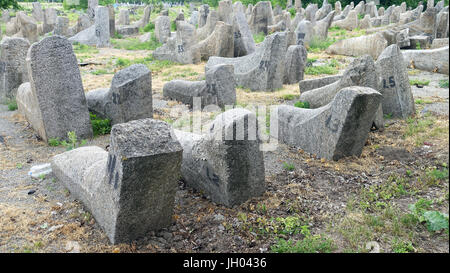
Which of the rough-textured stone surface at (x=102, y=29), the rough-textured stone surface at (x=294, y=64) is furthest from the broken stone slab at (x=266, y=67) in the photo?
the rough-textured stone surface at (x=102, y=29)

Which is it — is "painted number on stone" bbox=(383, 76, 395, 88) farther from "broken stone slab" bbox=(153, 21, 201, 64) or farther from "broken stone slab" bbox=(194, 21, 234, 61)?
"broken stone slab" bbox=(153, 21, 201, 64)

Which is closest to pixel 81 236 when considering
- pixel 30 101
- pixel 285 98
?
pixel 30 101

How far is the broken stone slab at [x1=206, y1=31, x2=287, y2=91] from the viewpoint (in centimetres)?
909

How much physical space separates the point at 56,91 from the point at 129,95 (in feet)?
3.65

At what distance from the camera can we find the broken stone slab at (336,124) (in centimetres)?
482

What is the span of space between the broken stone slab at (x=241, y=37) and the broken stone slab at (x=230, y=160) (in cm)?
897

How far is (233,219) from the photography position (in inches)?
159

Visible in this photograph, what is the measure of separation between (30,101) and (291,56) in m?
6.01

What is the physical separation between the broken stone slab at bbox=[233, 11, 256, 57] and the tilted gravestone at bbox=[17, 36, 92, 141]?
24.5 ft

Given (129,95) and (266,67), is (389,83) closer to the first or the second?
(266,67)

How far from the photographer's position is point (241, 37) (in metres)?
13.1

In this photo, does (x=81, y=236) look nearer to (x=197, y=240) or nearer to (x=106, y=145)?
(x=197, y=240)

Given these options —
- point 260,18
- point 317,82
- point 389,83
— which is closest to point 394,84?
point 389,83

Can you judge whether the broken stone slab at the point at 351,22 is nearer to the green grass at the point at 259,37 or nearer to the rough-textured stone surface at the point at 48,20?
the green grass at the point at 259,37
